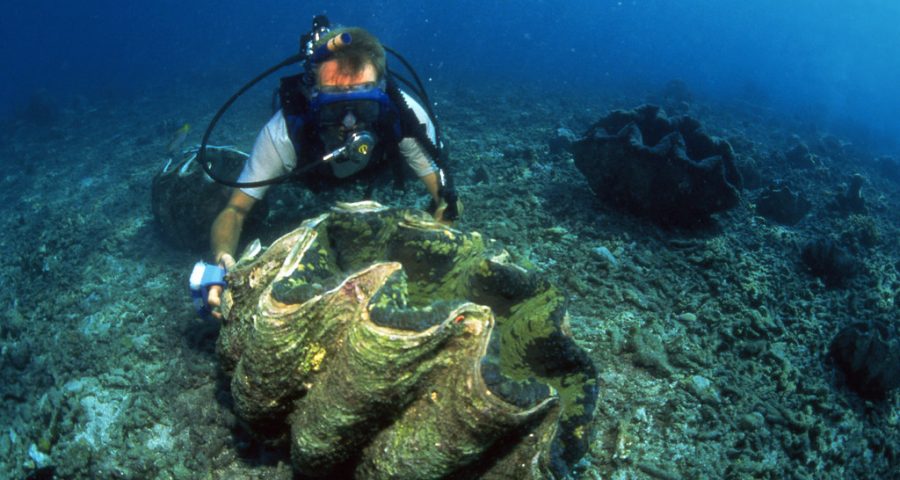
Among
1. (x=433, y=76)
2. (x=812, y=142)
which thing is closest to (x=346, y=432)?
(x=812, y=142)

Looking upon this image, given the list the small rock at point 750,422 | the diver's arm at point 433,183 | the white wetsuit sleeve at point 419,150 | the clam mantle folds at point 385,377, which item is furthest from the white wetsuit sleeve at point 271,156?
the small rock at point 750,422

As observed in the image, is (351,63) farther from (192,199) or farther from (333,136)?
(192,199)

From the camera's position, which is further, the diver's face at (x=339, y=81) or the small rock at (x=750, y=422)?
the diver's face at (x=339, y=81)

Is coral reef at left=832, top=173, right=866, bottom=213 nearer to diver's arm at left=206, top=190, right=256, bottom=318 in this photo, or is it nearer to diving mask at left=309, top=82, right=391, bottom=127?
diving mask at left=309, top=82, right=391, bottom=127

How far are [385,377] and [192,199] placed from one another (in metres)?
3.97

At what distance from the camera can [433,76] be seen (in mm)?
20219

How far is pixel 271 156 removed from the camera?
10.4ft

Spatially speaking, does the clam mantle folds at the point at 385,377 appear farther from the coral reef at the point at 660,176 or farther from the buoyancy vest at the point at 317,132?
the coral reef at the point at 660,176

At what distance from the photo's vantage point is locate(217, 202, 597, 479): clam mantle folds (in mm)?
1401

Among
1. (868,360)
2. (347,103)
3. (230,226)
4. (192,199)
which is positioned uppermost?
(347,103)

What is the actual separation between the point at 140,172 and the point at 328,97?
25.0 ft

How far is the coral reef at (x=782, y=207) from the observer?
5.48 meters

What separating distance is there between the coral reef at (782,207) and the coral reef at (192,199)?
6.00 metres

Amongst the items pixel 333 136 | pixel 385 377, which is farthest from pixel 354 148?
pixel 385 377
